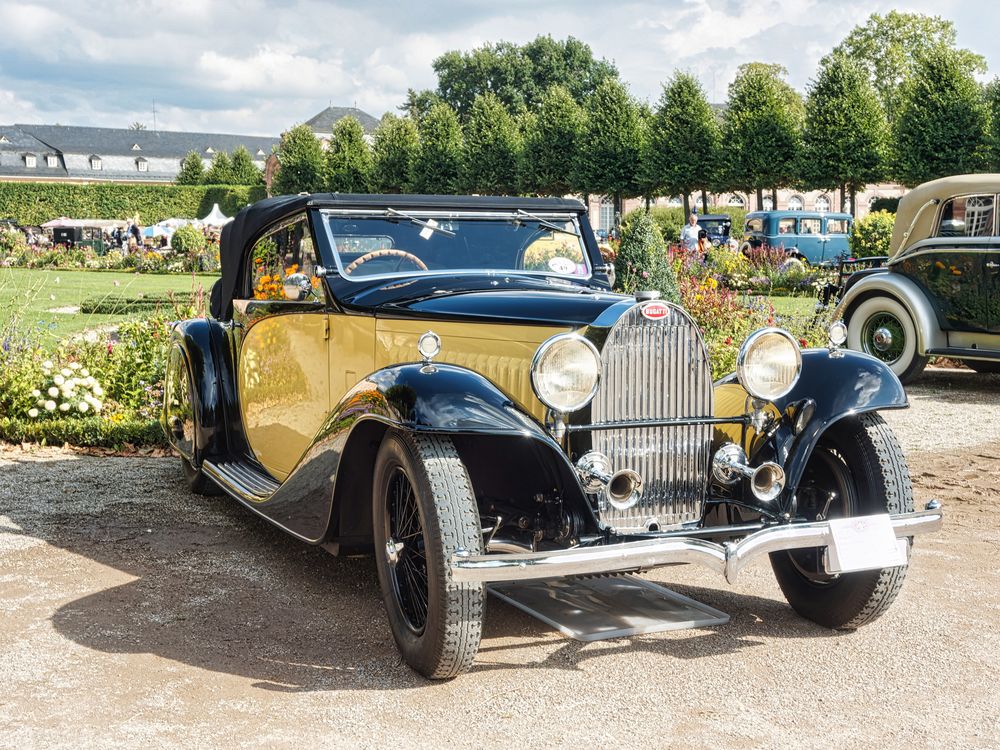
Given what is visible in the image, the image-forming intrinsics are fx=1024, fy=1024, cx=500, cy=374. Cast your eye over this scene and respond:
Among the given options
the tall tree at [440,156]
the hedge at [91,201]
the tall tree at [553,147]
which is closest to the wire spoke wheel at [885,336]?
the tall tree at [553,147]

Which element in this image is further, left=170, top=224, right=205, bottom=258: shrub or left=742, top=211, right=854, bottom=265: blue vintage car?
left=170, top=224, right=205, bottom=258: shrub

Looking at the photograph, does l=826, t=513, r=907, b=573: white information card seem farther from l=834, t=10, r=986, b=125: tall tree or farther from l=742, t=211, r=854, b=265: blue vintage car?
l=834, t=10, r=986, b=125: tall tree

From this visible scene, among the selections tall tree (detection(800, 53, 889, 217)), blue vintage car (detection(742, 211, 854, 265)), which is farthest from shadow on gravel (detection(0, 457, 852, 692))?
tall tree (detection(800, 53, 889, 217))

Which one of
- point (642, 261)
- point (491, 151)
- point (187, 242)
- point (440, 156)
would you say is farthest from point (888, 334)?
point (440, 156)

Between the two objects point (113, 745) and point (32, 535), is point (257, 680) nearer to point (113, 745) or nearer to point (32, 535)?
point (113, 745)

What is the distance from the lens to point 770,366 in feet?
12.3

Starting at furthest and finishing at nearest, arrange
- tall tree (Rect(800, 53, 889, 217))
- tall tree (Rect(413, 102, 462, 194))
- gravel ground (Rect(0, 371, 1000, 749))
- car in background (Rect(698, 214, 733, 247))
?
tall tree (Rect(413, 102, 462, 194)), car in background (Rect(698, 214, 733, 247)), tall tree (Rect(800, 53, 889, 217)), gravel ground (Rect(0, 371, 1000, 749))

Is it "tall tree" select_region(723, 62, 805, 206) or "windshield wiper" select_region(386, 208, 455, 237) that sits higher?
"tall tree" select_region(723, 62, 805, 206)

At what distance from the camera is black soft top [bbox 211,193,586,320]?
4.78m

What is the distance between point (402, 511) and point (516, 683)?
0.69 m

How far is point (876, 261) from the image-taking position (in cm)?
1197

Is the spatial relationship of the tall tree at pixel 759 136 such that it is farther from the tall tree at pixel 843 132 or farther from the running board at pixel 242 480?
the running board at pixel 242 480

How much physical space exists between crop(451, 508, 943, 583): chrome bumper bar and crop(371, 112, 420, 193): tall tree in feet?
138

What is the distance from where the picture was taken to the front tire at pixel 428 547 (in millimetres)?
3162
